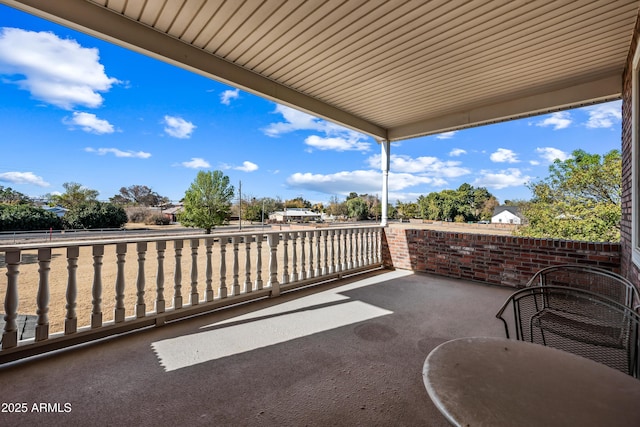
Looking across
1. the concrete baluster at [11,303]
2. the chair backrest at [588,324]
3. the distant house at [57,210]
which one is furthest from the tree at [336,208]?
the concrete baluster at [11,303]

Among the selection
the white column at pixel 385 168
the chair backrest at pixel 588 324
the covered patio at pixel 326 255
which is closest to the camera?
the chair backrest at pixel 588 324

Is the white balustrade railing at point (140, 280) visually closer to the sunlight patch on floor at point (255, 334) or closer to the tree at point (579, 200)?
the sunlight patch on floor at point (255, 334)

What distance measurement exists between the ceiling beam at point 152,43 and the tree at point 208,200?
1932 cm

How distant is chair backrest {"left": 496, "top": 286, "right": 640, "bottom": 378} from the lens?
1.37m

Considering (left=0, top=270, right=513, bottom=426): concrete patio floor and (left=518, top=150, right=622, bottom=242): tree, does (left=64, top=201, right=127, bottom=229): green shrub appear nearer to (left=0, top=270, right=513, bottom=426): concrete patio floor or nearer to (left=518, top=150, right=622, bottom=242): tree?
(left=0, top=270, right=513, bottom=426): concrete patio floor

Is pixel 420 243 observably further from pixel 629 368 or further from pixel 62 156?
pixel 62 156

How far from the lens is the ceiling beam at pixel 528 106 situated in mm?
3408

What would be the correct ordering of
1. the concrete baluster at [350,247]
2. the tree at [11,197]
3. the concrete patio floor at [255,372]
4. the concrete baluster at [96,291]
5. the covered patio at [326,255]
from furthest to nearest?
the tree at [11,197] < the concrete baluster at [350,247] < the concrete baluster at [96,291] < the covered patio at [326,255] < the concrete patio floor at [255,372]

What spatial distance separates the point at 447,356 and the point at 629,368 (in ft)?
3.76

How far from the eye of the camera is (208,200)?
2222cm

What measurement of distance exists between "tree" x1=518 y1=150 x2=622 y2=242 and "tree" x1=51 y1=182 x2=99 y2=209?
472 inches

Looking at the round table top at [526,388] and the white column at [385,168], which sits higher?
the white column at [385,168]

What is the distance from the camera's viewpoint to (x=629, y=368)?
1356 millimetres

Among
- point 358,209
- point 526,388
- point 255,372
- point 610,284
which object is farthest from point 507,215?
point 358,209
